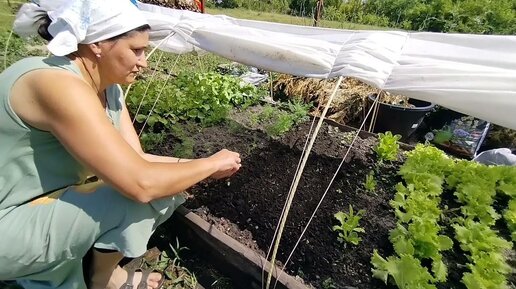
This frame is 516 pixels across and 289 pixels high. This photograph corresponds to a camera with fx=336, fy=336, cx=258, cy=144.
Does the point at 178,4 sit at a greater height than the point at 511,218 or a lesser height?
greater

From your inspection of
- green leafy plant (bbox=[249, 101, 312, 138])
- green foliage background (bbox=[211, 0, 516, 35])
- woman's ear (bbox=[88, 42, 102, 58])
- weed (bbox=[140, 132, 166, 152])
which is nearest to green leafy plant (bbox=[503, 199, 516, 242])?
green leafy plant (bbox=[249, 101, 312, 138])

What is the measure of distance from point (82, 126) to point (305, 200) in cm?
147

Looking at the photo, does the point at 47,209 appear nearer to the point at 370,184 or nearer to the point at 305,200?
the point at 305,200

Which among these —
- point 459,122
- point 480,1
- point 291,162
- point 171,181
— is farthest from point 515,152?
point 480,1

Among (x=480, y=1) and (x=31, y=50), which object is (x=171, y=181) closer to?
(x=31, y=50)

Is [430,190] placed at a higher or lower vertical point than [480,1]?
lower

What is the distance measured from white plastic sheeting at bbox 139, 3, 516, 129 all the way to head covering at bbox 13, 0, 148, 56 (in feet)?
2.46

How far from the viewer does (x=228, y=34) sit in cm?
201

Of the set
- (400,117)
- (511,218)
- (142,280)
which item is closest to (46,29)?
(142,280)

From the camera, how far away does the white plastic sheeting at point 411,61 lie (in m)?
1.34

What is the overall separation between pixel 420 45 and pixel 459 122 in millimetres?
2341

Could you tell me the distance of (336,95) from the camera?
3924mm

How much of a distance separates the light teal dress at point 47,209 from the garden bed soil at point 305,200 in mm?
738

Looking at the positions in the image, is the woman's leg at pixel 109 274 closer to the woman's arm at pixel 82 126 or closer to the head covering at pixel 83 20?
the woman's arm at pixel 82 126
